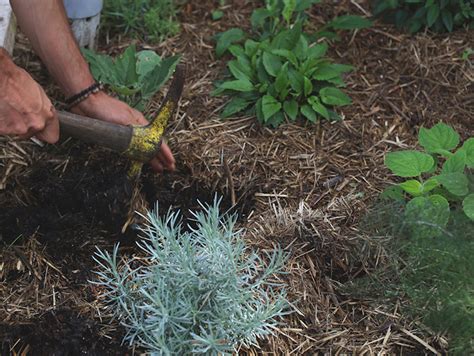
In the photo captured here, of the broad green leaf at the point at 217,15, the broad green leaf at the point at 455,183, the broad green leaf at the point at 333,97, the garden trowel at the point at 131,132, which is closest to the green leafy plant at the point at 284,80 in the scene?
the broad green leaf at the point at 333,97

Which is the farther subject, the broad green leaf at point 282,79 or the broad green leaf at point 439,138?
the broad green leaf at point 282,79

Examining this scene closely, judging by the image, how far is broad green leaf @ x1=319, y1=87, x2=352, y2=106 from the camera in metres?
2.80

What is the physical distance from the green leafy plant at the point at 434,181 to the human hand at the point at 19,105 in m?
1.10

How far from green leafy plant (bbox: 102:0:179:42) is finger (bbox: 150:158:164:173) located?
0.80 meters

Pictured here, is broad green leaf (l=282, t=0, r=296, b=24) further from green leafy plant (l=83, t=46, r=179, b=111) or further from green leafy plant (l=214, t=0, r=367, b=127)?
green leafy plant (l=83, t=46, r=179, b=111)

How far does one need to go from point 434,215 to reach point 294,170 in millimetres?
678

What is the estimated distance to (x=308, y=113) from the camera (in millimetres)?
2799

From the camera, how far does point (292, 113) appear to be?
279 cm

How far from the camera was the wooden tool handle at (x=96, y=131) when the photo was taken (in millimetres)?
2322

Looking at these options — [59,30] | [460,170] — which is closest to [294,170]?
[460,170]

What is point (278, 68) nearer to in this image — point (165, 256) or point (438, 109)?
point (438, 109)

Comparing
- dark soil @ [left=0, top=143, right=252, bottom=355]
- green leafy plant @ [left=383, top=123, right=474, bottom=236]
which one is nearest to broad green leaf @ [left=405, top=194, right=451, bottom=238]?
green leafy plant @ [left=383, top=123, right=474, bottom=236]

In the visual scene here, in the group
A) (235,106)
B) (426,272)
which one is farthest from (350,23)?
(426,272)

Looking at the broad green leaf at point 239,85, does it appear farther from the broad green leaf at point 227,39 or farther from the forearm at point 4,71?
the forearm at point 4,71
